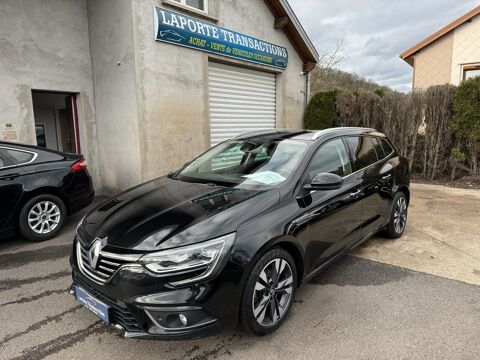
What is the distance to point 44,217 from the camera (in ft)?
15.7

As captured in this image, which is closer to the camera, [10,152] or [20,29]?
[10,152]

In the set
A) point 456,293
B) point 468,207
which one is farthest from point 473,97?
point 456,293

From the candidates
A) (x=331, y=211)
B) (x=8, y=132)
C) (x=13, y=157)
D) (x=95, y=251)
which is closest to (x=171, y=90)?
(x=8, y=132)

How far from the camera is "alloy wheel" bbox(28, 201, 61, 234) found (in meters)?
4.65

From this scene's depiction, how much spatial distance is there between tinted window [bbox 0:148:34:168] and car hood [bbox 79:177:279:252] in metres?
2.37

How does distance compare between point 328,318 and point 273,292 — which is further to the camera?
point 328,318

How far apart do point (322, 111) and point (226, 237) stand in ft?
31.0

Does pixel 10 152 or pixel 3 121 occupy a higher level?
pixel 3 121

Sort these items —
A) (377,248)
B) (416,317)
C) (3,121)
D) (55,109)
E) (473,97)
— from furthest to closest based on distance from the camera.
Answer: (55,109)
(473,97)
(3,121)
(377,248)
(416,317)

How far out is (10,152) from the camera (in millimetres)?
4570

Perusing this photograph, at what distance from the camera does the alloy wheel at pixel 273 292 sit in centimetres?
247

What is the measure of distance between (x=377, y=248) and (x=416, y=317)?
1.59 m

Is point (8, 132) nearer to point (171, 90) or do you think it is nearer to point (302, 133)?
point (171, 90)

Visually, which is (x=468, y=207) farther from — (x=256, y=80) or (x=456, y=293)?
(x=256, y=80)
